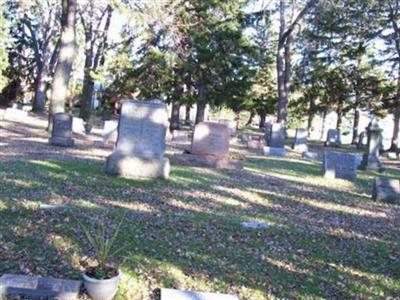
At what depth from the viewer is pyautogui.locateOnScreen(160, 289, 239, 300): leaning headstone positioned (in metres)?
4.43

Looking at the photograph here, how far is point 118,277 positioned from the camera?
4332 millimetres

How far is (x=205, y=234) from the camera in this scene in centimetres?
666

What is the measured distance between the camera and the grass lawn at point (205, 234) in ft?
16.7

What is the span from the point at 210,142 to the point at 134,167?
14.5ft

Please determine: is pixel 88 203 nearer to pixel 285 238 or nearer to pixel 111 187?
pixel 111 187

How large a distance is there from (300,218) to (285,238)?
159 cm

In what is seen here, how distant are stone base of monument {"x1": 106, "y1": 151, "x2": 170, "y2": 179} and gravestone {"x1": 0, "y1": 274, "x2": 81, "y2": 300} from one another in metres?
6.37

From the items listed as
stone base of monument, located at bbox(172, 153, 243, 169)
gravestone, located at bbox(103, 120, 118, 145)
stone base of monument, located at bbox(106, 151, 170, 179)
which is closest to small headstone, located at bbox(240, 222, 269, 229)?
stone base of monument, located at bbox(106, 151, 170, 179)

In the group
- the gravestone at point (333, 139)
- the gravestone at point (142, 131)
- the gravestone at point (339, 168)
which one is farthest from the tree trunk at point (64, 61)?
the gravestone at point (333, 139)

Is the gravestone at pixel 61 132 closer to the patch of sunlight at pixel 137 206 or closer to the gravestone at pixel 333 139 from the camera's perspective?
the patch of sunlight at pixel 137 206

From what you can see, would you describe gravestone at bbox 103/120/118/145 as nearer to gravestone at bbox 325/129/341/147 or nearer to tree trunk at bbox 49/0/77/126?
tree trunk at bbox 49/0/77/126

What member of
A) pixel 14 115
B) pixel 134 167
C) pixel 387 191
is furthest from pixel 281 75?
pixel 134 167

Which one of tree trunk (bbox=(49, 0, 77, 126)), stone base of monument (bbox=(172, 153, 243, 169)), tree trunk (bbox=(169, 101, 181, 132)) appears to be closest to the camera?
stone base of monument (bbox=(172, 153, 243, 169))

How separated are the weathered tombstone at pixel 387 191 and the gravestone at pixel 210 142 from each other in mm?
4914
